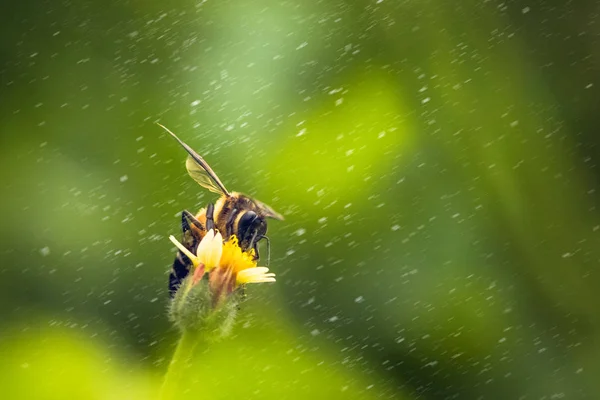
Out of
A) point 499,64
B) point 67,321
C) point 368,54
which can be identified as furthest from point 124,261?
point 499,64

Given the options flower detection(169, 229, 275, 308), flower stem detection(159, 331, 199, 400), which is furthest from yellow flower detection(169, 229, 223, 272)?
flower stem detection(159, 331, 199, 400)

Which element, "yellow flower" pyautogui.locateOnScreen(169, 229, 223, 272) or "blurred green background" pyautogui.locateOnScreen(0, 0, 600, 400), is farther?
"blurred green background" pyautogui.locateOnScreen(0, 0, 600, 400)

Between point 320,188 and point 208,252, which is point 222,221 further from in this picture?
point 320,188

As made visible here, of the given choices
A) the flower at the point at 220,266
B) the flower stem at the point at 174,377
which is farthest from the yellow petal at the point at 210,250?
the flower stem at the point at 174,377

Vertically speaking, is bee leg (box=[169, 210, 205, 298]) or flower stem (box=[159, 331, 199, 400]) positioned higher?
bee leg (box=[169, 210, 205, 298])

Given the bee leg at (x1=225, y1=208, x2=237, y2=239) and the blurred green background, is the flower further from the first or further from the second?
the blurred green background

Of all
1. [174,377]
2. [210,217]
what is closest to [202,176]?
[210,217]
